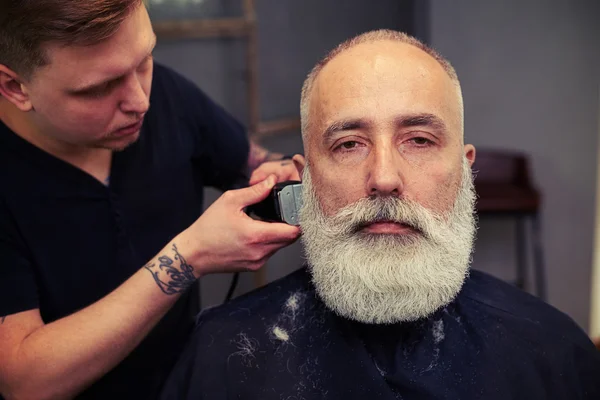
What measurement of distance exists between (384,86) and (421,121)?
0.11 metres

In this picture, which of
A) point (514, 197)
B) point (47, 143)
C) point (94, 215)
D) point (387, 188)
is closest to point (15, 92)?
point (47, 143)

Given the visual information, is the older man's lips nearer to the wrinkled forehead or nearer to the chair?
the wrinkled forehead

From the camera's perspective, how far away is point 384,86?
1389mm

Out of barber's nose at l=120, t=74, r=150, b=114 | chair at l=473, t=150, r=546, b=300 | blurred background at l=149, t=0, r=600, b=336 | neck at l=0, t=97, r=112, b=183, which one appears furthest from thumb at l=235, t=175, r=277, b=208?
chair at l=473, t=150, r=546, b=300

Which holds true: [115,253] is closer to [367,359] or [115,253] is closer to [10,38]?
[10,38]

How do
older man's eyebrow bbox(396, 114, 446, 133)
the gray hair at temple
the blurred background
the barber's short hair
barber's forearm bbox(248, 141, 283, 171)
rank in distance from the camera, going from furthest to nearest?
the blurred background, barber's forearm bbox(248, 141, 283, 171), the gray hair at temple, older man's eyebrow bbox(396, 114, 446, 133), the barber's short hair

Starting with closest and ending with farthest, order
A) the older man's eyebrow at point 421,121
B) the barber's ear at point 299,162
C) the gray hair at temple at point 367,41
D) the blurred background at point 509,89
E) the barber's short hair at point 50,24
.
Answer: the barber's short hair at point 50,24
the older man's eyebrow at point 421,121
the gray hair at temple at point 367,41
the barber's ear at point 299,162
the blurred background at point 509,89

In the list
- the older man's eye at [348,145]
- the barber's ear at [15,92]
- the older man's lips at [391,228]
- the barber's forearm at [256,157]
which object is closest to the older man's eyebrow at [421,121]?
the older man's eye at [348,145]

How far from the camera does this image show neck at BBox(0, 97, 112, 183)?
60.5 inches

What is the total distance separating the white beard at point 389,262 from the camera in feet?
4.35

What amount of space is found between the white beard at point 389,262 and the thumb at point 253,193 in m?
0.15

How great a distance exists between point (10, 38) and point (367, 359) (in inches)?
41.3

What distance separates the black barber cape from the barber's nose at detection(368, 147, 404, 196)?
1.18 ft

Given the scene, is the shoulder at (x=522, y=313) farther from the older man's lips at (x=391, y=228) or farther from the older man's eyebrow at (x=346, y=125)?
the older man's eyebrow at (x=346, y=125)
